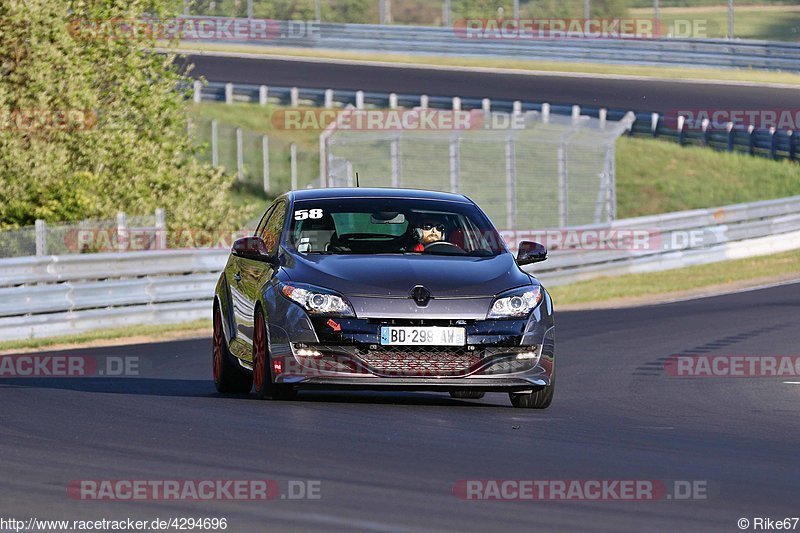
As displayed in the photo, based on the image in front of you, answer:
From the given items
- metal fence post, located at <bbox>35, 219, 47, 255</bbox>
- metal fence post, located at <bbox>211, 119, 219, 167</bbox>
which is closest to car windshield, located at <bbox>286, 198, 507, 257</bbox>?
metal fence post, located at <bbox>35, 219, 47, 255</bbox>

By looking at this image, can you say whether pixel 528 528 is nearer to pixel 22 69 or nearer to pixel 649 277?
pixel 22 69

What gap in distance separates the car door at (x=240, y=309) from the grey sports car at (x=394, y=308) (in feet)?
0.12

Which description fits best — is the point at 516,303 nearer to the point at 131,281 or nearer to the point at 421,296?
the point at 421,296

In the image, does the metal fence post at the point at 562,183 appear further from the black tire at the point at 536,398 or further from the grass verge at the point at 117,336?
the black tire at the point at 536,398

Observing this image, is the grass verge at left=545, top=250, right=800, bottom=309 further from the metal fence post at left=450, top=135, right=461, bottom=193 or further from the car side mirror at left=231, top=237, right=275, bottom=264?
the car side mirror at left=231, top=237, right=275, bottom=264

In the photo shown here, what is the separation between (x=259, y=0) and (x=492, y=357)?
46872 millimetres

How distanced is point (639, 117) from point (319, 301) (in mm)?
31859

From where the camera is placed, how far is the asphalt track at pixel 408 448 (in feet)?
22.1

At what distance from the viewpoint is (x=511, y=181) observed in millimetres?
29125

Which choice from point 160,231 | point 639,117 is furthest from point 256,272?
point 639,117

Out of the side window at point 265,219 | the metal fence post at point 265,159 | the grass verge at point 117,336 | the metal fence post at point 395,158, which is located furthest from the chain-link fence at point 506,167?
the side window at point 265,219

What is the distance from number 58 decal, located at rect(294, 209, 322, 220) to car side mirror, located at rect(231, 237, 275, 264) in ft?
1.22

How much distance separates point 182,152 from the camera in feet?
94.9

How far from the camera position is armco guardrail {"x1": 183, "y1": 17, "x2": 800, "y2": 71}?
4672 cm
